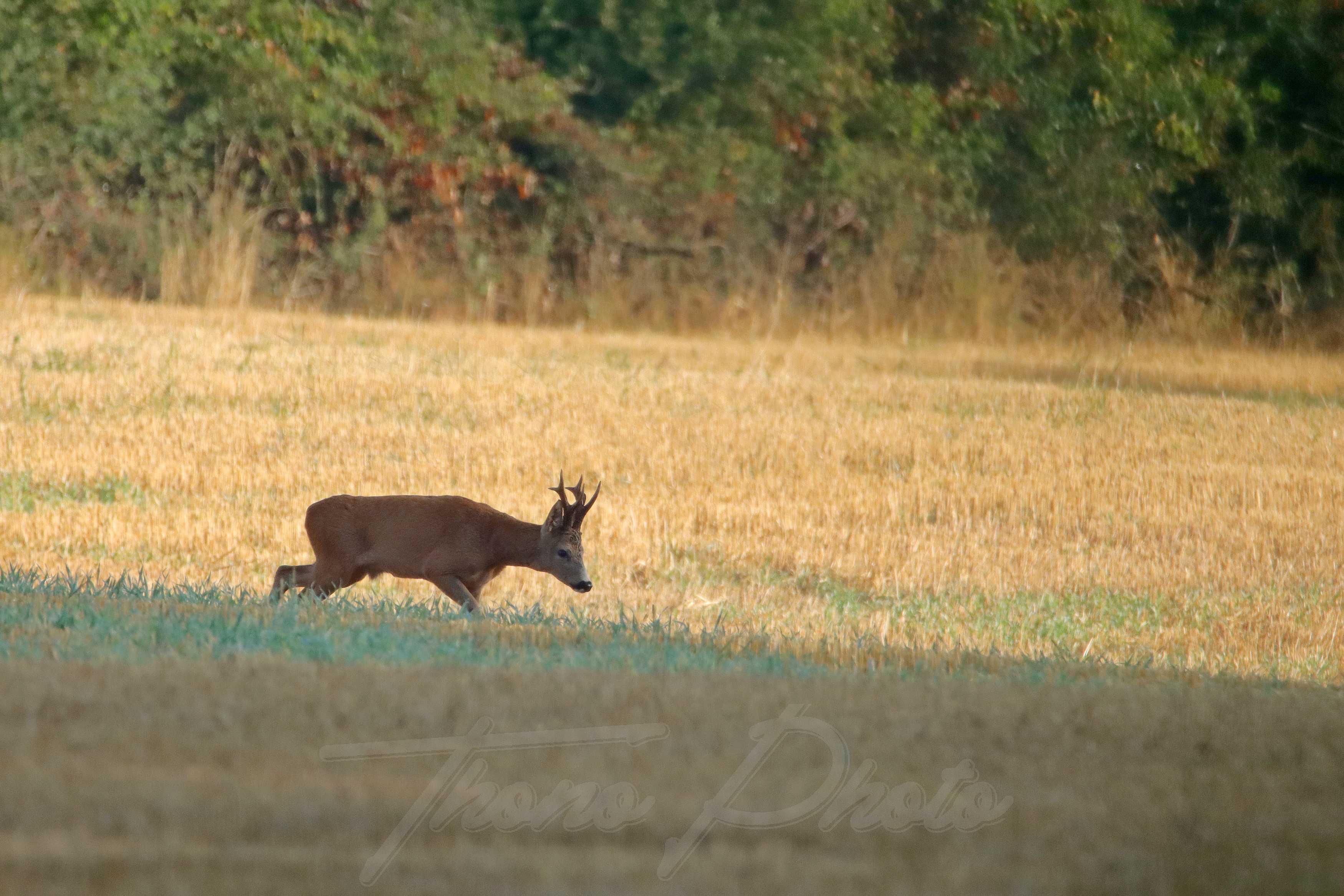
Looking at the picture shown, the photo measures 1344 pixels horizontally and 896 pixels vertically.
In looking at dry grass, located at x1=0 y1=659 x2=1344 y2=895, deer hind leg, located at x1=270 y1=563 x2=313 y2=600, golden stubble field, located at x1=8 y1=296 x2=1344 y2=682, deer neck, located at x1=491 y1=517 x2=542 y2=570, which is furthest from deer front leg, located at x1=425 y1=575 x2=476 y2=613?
dry grass, located at x1=0 y1=659 x2=1344 y2=895

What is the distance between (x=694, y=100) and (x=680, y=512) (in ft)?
47.9

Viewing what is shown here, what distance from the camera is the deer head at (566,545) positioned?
733cm

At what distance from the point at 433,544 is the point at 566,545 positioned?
1.85ft

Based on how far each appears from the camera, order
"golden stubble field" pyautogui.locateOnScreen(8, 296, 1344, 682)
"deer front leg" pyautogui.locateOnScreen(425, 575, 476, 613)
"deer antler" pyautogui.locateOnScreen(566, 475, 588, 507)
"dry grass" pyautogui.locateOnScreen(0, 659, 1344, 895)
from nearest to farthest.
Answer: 1. "dry grass" pyautogui.locateOnScreen(0, 659, 1344, 895)
2. "deer front leg" pyautogui.locateOnScreen(425, 575, 476, 613)
3. "deer antler" pyautogui.locateOnScreen(566, 475, 588, 507)
4. "golden stubble field" pyautogui.locateOnScreen(8, 296, 1344, 682)

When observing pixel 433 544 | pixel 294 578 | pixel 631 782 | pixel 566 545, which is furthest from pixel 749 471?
pixel 631 782

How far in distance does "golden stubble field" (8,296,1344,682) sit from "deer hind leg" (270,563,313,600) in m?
1.51

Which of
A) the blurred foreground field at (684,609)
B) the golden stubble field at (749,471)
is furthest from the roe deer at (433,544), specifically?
the golden stubble field at (749,471)

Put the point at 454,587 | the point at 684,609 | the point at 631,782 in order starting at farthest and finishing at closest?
the point at 684,609 < the point at 454,587 < the point at 631,782

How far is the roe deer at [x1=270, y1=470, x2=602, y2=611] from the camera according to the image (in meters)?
7.14

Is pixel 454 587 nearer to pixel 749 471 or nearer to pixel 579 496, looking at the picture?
pixel 579 496

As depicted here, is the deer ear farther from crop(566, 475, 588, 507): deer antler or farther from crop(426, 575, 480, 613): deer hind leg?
crop(426, 575, 480, 613): deer hind leg

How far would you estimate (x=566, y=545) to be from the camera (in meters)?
7.40

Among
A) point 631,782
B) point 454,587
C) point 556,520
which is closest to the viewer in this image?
point 631,782

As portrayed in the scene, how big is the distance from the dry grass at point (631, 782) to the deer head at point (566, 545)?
303 centimetres
